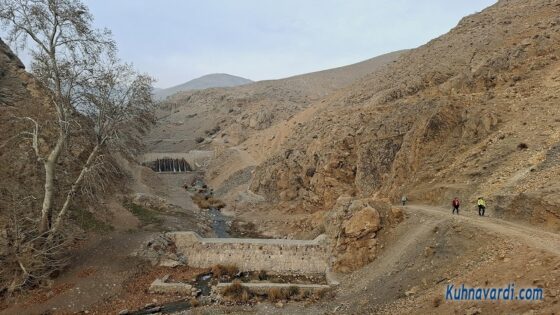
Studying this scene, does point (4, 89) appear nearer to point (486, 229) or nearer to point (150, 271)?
point (150, 271)

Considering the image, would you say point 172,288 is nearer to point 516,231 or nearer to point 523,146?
point 516,231

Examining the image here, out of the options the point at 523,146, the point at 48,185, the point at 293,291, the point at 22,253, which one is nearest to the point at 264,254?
the point at 293,291

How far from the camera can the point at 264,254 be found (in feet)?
68.0

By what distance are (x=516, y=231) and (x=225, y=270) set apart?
44.1ft

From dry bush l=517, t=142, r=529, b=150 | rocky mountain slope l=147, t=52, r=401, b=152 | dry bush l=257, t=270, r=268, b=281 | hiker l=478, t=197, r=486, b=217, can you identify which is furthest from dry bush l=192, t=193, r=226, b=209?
dry bush l=517, t=142, r=529, b=150

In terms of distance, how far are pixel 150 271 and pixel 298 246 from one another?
7731 millimetres

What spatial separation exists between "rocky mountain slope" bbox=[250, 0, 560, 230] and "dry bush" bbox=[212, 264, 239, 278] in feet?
35.3

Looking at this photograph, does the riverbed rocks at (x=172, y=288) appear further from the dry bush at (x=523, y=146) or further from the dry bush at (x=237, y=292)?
the dry bush at (x=523, y=146)

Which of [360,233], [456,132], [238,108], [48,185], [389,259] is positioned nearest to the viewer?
[48,185]

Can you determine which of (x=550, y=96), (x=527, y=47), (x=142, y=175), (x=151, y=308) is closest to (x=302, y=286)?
(x=151, y=308)

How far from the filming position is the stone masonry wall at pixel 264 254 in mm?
20359

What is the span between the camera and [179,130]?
264 feet

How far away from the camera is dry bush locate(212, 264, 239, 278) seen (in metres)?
20.3

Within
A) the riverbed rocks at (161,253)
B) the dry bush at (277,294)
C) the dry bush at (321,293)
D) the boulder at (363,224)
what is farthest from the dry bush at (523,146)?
the riverbed rocks at (161,253)
